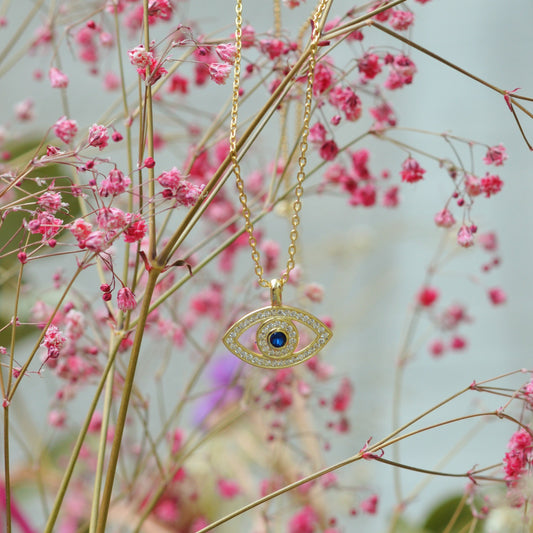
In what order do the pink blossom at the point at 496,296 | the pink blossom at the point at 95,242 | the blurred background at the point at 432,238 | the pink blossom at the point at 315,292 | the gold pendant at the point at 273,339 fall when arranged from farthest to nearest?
the blurred background at the point at 432,238 < the pink blossom at the point at 496,296 < the pink blossom at the point at 315,292 < the gold pendant at the point at 273,339 < the pink blossom at the point at 95,242

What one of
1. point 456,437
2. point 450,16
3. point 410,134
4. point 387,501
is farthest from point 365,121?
point 387,501

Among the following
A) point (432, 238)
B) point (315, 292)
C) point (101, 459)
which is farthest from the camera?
point (432, 238)

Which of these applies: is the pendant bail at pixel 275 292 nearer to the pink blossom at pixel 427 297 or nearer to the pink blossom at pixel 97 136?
the pink blossom at pixel 97 136

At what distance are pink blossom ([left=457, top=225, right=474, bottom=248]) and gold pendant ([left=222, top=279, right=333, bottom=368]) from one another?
10 cm

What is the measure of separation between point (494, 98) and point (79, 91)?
95 cm

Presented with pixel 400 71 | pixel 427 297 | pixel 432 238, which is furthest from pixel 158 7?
pixel 432 238

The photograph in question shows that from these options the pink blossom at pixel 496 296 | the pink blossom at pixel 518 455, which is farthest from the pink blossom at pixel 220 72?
the pink blossom at pixel 496 296

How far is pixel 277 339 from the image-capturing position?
0.45 meters

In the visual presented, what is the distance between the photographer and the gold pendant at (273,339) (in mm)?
445

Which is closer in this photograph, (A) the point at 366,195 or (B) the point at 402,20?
(B) the point at 402,20

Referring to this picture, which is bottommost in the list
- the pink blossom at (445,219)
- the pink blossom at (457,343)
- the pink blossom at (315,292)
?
the pink blossom at (315,292)

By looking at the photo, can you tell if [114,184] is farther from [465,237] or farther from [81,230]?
[465,237]

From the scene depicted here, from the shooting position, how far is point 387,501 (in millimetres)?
1598

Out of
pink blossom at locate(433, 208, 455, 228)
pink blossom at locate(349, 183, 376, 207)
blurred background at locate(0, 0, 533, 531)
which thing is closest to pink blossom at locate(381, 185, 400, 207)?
pink blossom at locate(349, 183, 376, 207)
